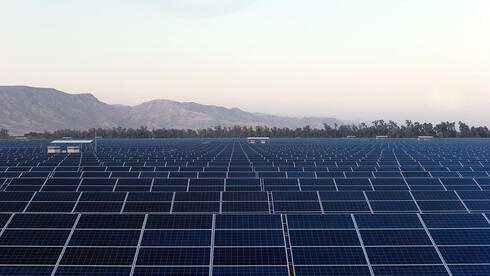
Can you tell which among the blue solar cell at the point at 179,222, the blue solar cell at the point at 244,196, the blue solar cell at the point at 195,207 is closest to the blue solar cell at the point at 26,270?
the blue solar cell at the point at 179,222

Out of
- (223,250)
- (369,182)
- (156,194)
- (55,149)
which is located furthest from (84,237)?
(55,149)

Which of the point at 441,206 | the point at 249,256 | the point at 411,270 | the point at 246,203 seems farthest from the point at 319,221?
the point at 441,206

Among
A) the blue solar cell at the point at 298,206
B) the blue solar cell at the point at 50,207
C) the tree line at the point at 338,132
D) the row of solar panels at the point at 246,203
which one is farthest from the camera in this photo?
the tree line at the point at 338,132

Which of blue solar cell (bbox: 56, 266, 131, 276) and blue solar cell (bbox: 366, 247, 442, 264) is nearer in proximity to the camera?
blue solar cell (bbox: 56, 266, 131, 276)

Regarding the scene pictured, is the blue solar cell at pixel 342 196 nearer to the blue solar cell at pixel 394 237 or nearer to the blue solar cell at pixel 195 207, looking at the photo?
the blue solar cell at pixel 195 207

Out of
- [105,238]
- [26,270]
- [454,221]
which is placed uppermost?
[454,221]

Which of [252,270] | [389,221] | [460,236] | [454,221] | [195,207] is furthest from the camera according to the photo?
[195,207]

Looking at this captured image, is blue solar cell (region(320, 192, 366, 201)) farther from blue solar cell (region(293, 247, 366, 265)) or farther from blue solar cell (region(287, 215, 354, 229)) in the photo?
blue solar cell (region(293, 247, 366, 265))

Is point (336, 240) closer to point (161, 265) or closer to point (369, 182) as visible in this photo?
point (161, 265)

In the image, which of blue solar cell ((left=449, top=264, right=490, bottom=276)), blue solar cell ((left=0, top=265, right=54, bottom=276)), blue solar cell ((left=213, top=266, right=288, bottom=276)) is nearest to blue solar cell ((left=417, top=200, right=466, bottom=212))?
blue solar cell ((left=449, top=264, right=490, bottom=276))

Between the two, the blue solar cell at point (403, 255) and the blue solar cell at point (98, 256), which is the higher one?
the blue solar cell at point (403, 255)

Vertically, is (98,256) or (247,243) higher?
(247,243)

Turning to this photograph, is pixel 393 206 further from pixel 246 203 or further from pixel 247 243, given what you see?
pixel 247 243
